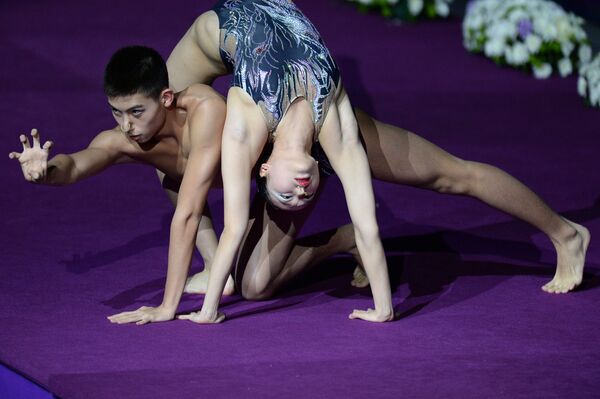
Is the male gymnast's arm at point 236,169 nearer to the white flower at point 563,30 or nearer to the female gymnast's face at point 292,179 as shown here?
the female gymnast's face at point 292,179

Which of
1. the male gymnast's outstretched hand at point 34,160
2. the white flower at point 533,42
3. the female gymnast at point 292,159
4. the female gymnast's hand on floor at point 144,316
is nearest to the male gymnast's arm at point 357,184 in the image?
the female gymnast at point 292,159

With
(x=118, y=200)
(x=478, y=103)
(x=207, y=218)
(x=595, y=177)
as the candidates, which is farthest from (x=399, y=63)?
(x=207, y=218)

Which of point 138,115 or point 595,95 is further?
point 595,95

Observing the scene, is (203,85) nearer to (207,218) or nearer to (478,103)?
(207,218)

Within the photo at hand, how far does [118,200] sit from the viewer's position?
4.88 meters

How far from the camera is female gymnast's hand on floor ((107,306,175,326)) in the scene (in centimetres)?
359

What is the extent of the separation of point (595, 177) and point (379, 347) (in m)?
2.10

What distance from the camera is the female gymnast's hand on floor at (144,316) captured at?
3.59m

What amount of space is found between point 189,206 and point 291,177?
329 mm

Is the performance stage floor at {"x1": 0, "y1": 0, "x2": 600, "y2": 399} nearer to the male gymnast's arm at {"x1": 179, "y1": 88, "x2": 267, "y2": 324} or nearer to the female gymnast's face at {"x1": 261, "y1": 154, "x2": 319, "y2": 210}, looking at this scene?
the male gymnast's arm at {"x1": 179, "y1": 88, "x2": 267, "y2": 324}

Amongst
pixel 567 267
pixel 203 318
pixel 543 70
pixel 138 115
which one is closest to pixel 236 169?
pixel 138 115

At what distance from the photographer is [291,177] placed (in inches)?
136

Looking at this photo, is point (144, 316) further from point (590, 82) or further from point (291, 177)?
point (590, 82)

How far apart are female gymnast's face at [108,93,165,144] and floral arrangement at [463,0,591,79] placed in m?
3.38
